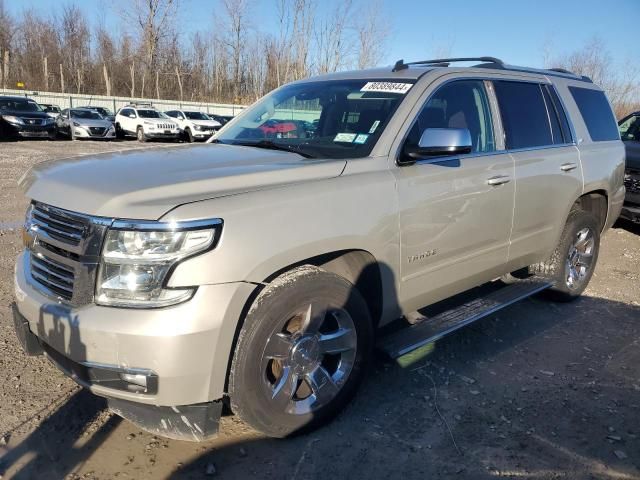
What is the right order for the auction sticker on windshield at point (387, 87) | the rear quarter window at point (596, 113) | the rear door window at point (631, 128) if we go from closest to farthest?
the auction sticker on windshield at point (387, 87) < the rear quarter window at point (596, 113) < the rear door window at point (631, 128)

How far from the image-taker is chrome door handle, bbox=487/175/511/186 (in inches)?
144

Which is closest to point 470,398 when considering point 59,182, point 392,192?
point 392,192

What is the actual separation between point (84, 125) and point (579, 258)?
2370 cm

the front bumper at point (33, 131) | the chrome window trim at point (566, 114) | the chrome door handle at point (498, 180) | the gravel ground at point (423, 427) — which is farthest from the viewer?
the front bumper at point (33, 131)

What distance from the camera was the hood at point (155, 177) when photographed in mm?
2369

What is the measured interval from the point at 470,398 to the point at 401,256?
1.03 meters

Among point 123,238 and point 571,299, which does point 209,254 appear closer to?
point 123,238

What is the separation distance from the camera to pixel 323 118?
3.65 m

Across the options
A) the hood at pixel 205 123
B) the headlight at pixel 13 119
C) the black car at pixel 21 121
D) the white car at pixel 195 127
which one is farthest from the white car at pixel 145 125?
the headlight at pixel 13 119

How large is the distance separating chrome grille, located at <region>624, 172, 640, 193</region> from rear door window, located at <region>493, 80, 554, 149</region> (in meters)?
4.01

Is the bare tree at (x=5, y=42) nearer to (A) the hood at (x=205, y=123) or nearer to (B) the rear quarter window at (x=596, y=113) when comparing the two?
(A) the hood at (x=205, y=123)

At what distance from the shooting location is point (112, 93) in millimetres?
52500

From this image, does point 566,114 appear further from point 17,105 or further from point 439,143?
point 17,105

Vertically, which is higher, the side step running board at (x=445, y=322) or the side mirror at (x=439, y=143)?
the side mirror at (x=439, y=143)
